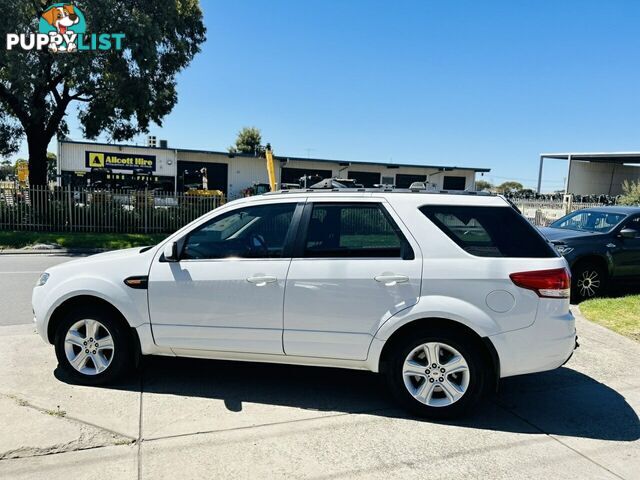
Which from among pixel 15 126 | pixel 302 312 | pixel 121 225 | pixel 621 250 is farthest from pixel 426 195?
pixel 15 126

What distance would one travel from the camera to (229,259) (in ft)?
12.6

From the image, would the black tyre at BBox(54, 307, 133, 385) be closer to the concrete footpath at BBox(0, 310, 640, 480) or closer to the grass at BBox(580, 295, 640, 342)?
the concrete footpath at BBox(0, 310, 640, 480)

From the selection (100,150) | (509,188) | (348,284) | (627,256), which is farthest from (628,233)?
(509,188)

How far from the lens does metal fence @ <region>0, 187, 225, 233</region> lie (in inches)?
651

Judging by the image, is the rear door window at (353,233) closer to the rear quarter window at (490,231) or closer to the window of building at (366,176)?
the rear quarter window at (490,231)

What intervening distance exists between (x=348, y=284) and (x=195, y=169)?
31.0 metres

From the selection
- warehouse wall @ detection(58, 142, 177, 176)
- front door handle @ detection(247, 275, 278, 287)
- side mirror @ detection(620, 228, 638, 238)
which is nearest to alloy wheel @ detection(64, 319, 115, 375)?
front door handle @ detection(247, 275, 278, 287)

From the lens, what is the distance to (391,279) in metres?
3.56

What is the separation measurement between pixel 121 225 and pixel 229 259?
50.3 feet

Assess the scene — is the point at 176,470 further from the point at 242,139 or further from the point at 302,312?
the point at 242,139

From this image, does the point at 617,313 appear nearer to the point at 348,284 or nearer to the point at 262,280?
the point at 348,284

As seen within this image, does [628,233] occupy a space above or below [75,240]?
above

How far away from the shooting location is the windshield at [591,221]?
8422 mm

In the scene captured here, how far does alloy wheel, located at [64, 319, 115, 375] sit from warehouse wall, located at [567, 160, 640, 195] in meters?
53.7
